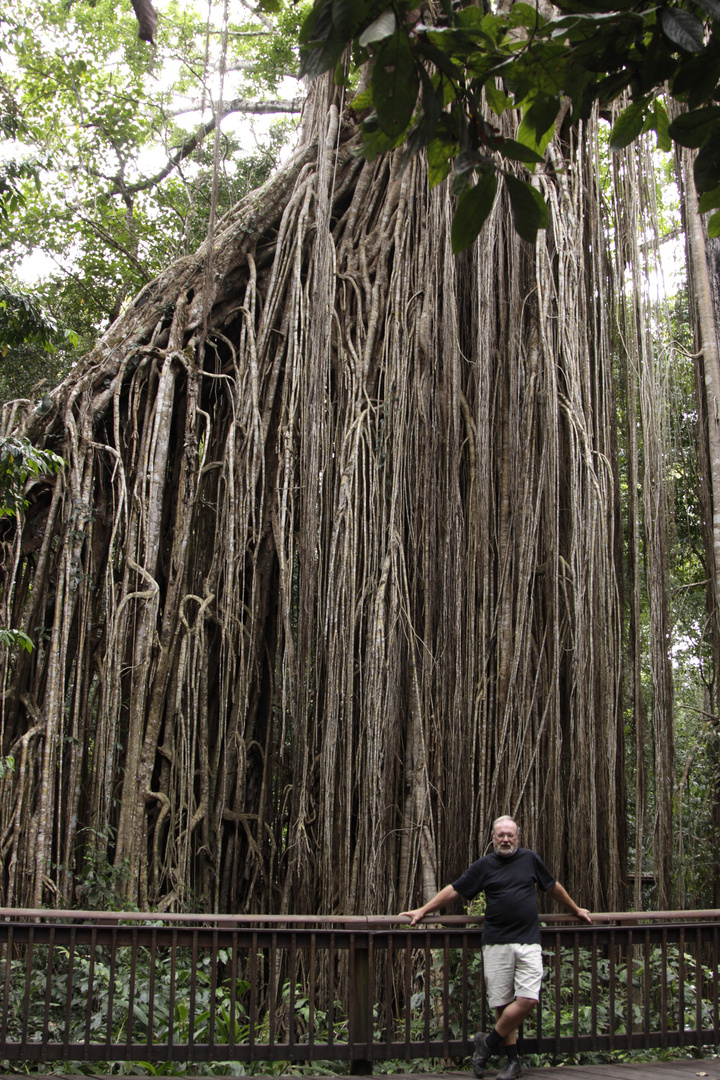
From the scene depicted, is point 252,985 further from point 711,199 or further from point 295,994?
point 711,199

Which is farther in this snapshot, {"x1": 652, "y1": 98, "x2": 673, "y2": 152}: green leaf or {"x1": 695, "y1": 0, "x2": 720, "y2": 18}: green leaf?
{"x1": 652, "y1": 98, "x2": 673, "y2": 152}: green leaf

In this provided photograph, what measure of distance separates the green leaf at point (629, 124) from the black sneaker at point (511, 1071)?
2340 millimetres

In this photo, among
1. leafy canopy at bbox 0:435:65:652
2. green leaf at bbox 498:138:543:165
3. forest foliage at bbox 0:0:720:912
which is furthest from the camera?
forest foliage at bbox 0:0:720:912

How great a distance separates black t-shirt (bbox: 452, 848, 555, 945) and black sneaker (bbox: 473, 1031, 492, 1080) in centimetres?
26

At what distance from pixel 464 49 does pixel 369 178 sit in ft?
13.5

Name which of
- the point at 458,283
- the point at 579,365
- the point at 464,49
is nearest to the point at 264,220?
the point at 458,283

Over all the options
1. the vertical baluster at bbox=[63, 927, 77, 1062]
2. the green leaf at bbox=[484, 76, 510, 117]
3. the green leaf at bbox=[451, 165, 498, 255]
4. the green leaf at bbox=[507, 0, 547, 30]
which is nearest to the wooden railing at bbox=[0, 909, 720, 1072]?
the vertical baluster at bbox=[63, 927, 77, 1062]

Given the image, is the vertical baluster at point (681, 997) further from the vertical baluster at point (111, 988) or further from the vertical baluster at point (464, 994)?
the vertical baluster at point (111, 988)

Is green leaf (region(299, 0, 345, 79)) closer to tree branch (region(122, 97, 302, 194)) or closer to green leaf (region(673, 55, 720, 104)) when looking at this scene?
green leaf (region(673, 55, 720, 104))

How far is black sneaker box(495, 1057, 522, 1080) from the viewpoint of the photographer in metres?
2.48

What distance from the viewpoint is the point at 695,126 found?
1607 millimetres

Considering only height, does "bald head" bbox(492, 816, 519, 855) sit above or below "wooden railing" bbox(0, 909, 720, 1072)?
above

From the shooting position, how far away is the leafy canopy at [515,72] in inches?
55.0

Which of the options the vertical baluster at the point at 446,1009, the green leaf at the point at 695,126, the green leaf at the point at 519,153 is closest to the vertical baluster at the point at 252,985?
the vertical baluster at the point at 446,1009
